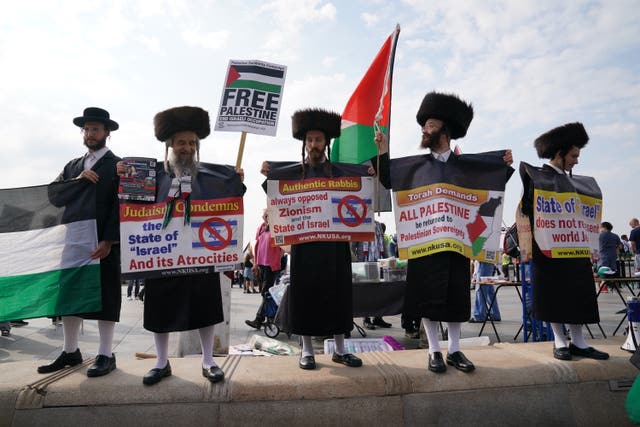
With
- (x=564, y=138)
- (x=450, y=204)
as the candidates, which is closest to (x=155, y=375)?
(x=450, y=204)

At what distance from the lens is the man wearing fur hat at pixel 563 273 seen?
399 cm

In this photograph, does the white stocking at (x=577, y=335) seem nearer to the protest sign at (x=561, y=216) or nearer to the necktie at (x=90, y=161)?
the protest sign at (x=561, y=216)

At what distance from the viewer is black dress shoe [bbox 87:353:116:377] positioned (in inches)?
137

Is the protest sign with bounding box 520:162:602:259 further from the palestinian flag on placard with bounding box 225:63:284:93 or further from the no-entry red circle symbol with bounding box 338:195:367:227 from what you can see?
the palestinian flag on placard with bounding box 225:63:284:93

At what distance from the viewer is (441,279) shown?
3.72 meters

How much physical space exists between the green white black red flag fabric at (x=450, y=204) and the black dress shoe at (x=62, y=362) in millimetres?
2934

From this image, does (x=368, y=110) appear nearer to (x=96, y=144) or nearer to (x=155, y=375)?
(x=96, y=144)

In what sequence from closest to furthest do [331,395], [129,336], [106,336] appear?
[331,395], [106,336], [129,336]

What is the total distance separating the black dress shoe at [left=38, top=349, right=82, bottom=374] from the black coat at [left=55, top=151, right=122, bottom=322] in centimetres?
40

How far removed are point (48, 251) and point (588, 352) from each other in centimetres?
480

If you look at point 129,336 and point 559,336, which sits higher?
point 559,336

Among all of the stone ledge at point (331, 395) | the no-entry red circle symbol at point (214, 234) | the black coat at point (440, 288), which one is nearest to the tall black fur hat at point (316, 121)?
the no-entry red circle symbol at point (214, 234)

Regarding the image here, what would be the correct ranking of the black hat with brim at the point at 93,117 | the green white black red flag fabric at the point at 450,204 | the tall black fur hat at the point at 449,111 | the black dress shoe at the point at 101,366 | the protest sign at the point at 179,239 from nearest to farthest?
the black dress shoe at the point at 101,366
the protest sign at the point at 179,239
the green white black red flag fabric at the point at 450,204
the black hat with brim at the point at 93,117
the tall black fur hat at the point at 449,111

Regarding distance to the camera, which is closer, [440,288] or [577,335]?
[440,288]
